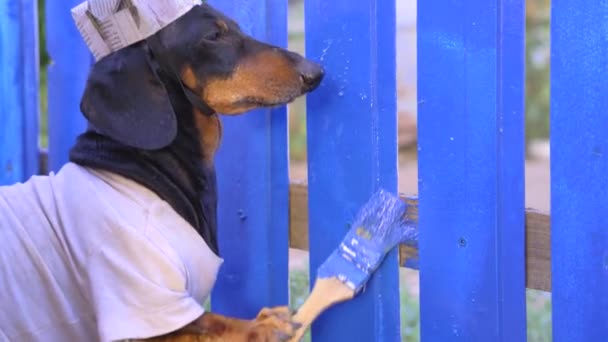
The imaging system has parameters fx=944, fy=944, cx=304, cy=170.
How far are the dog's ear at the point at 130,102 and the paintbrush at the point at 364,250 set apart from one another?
643 mm

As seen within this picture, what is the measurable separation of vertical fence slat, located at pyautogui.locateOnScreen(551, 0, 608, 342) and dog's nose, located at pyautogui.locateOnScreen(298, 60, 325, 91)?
0.73 metres

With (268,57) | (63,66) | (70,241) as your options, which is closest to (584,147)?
(268,57)

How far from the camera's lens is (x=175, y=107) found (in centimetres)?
296

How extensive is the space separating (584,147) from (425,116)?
1.66ft

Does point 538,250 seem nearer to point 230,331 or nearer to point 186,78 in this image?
point 230,331

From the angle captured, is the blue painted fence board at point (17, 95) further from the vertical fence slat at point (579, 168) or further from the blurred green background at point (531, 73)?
the blurred green background at point (531, 73)

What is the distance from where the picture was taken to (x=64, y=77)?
4102 millimetres

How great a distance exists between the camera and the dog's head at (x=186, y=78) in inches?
111

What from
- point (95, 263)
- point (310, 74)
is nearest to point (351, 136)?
point (310, 74)

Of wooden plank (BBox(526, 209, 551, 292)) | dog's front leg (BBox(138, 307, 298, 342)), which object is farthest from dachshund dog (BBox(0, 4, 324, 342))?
wooden plank (BBox(526, 209, 551, 292))

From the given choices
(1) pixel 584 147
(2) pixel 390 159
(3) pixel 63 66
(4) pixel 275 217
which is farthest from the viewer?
(3) pixel 63 66

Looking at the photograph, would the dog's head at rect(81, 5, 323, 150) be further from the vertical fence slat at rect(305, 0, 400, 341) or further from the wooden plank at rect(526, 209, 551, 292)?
the wooden plank at rect(526, 209, 551, 292)

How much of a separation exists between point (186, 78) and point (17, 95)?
169 centimetres

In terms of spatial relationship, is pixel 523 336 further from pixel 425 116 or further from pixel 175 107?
→ pixel 175 107
